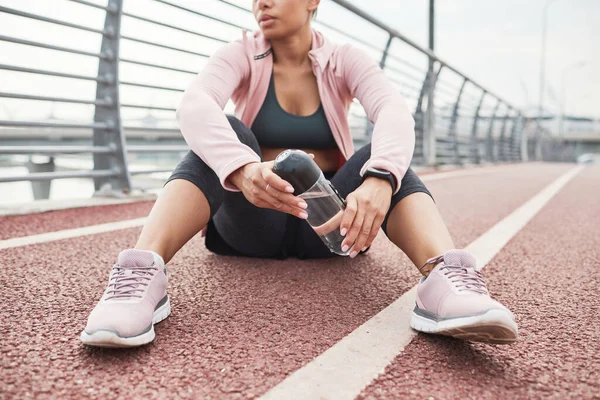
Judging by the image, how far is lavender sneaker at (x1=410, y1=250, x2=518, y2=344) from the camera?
1159 millimetres

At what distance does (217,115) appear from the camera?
5.22 ft

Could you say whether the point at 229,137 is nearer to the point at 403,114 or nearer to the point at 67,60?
the point at 403,114

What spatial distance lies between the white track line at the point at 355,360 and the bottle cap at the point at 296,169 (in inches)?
15.8

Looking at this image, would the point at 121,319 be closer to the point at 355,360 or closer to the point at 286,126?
the point at 355,360

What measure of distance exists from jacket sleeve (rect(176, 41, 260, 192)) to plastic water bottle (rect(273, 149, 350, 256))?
0.17 m

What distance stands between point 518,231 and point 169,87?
9.55 ft

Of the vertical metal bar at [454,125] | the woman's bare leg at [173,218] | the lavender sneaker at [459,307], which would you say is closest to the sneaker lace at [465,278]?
the lavender sneaker at [459,307]

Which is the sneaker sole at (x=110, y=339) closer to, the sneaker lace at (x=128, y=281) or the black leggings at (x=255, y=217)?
the sneaker lace at (x=128, y=281)

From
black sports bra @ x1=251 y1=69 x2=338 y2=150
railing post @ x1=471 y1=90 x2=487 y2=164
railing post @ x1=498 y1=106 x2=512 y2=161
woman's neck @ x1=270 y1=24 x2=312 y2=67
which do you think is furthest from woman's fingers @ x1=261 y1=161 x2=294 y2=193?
railing post @ x1=498 y1=106 x2=512 y2=161

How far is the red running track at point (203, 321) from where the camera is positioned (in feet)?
3.37

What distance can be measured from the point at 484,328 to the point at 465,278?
178 mm

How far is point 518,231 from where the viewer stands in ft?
9.78

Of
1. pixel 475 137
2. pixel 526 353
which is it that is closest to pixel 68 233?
pixel 526 353

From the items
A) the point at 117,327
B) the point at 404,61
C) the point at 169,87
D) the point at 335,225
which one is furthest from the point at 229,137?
the point at 404,61
